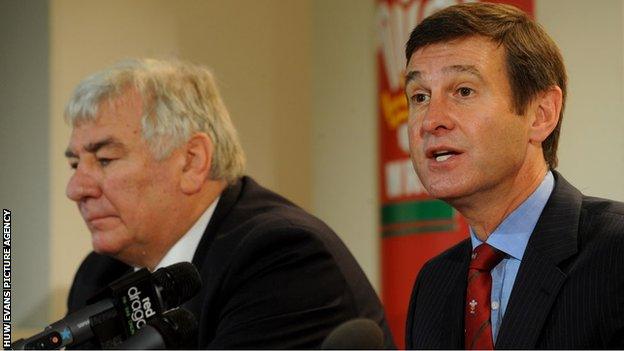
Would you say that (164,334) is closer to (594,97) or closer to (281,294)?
(281,294)

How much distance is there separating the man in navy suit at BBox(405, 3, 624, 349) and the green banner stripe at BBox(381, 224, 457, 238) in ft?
4.55

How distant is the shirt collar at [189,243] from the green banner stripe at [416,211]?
3.31 ft

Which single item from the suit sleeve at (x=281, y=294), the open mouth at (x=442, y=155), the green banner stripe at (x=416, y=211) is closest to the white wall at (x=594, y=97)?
the green banner stripe at (x=416, y=211)

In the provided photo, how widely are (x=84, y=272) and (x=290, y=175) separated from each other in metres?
1.30

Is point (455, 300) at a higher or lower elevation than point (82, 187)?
lower

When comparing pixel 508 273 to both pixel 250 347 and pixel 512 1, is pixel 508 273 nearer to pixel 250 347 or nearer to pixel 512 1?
pixel 250 347

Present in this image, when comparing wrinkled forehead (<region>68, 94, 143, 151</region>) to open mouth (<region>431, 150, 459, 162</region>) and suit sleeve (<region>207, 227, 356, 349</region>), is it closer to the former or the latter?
suit sleeve (<region>207, 227, 356, 349</region>)

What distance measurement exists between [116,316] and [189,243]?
31.7 inches

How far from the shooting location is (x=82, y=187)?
2.29 m

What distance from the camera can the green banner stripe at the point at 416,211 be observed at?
319 cm

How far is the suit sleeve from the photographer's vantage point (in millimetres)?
1979

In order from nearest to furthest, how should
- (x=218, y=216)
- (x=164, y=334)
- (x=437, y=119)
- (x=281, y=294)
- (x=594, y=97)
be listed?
(x=164, y=334) < (x=437, y=119) < (x=281, y=294) < (x=218, y=216) < (x=594, y=97)

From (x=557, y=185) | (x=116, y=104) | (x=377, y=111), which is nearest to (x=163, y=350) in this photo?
(x=557, y=185)

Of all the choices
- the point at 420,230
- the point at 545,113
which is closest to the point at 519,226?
the point at 545,113
